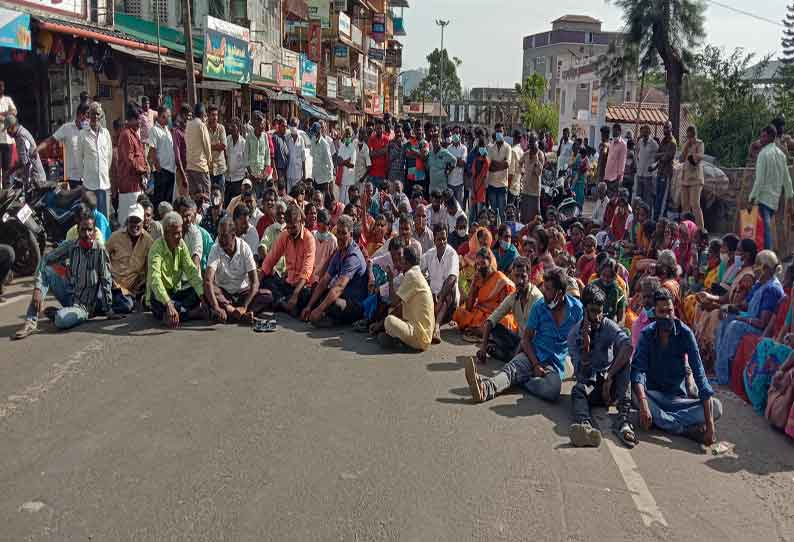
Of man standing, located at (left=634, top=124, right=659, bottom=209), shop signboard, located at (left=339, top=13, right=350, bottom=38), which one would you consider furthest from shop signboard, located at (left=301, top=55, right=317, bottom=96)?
man standing, located at (left=634, top=124, right=659, bottom=209)

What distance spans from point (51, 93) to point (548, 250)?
42.1 feet

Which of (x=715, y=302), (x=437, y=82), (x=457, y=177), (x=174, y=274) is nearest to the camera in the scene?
(x=715, y=302)

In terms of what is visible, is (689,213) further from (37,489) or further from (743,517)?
(37,489)

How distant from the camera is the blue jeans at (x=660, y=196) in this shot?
52.3 feet

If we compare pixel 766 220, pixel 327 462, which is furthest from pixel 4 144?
pixel 766 220

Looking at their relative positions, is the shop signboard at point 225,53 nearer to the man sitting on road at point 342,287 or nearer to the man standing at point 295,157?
the man standing at point 295,157

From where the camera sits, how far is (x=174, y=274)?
343 inches

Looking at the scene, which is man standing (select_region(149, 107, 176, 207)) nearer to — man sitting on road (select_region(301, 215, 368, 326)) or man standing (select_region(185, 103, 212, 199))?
man standing (select_region(185, 103, 212, 199))

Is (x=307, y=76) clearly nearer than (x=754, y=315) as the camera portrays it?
No

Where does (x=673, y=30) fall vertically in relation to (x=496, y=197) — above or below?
above

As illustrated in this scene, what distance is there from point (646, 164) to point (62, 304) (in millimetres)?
11518

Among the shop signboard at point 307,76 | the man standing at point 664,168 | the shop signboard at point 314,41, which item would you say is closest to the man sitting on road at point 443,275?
the man standing at point 664,168

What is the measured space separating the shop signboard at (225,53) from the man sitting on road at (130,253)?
13.3 metres

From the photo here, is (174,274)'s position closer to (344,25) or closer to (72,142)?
(72,142)
